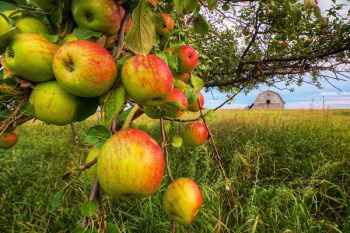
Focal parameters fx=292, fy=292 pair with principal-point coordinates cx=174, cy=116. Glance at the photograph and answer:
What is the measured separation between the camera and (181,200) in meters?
0.78

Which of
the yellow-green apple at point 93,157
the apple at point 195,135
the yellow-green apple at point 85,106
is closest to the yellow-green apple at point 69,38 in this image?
the yellow-green apple at point 85,106

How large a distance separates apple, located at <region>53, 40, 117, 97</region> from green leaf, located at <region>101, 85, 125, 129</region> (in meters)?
0.02

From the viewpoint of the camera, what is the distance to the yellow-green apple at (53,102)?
0.56m

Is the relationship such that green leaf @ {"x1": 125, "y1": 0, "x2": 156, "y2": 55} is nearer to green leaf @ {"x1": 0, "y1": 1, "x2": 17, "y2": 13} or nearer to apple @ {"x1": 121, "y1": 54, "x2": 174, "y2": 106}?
apple @ {"x1": 121, "y1": 54, "x2": 174, "y2": 106}

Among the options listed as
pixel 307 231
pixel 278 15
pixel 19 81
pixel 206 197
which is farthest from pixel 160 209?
pixel 278 15

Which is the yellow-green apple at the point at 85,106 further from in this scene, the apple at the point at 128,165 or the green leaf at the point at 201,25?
the green leaf at the point at 201,25

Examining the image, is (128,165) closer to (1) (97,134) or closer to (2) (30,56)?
(1) (97,134)

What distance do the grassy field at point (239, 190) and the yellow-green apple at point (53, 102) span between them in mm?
848

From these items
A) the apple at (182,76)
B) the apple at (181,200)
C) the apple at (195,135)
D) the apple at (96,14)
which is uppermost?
the apple at (96,14)

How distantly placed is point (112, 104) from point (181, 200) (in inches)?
14.9

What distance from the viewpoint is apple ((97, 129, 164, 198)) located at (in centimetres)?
52

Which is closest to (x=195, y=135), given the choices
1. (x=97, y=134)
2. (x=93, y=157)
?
(x=93, y=157)

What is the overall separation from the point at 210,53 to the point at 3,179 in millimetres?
3095

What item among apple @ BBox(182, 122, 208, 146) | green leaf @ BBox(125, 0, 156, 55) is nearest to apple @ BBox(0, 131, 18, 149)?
green leaf @ BBox(125, 0, 156, 55)
